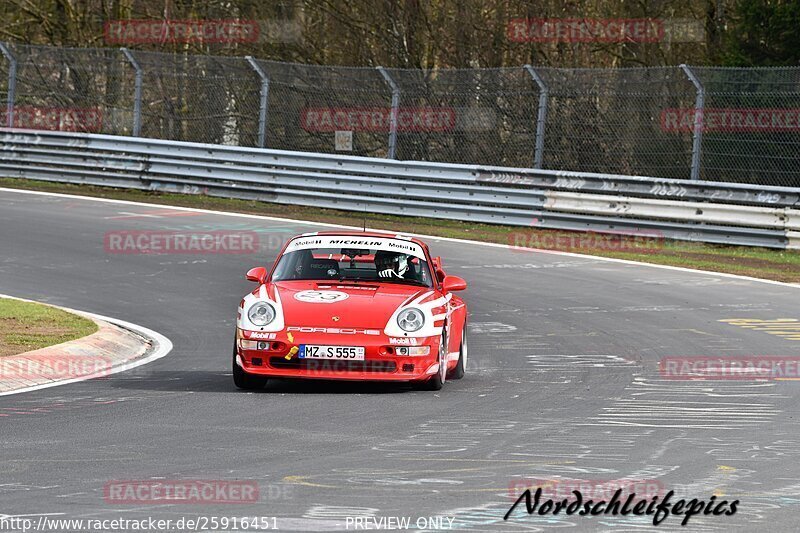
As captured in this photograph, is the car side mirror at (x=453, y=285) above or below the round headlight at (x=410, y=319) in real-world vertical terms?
above

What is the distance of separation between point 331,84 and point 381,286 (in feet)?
52.1

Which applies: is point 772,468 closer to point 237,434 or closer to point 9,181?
point 237,434

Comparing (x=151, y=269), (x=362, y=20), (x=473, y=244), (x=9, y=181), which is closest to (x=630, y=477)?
(x=151, y=269)

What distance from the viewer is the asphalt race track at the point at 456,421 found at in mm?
6547
